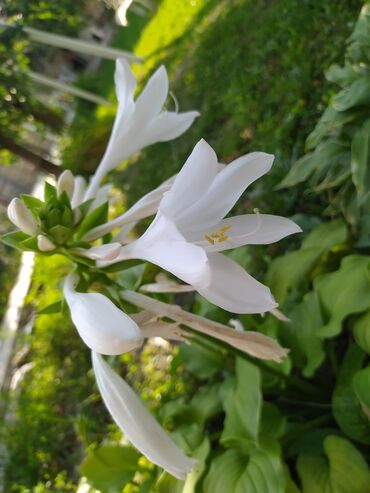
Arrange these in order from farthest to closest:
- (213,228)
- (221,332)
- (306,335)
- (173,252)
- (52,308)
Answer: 1. (306,335)
2. (52,308)
3. (221,332)
4. (213,228)
5. (173,252)

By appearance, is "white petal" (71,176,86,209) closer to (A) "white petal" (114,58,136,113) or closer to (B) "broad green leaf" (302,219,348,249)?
(A) "white petal" (114,58,136,113)

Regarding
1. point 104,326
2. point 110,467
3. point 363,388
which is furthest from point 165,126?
point 110,467

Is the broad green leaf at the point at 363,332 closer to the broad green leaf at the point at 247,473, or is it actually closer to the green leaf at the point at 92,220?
the broad green leaf at the point at 247,473

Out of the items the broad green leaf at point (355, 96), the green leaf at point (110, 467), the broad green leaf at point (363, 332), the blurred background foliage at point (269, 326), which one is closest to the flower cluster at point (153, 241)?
the blurred background foliage at point (269, 326)

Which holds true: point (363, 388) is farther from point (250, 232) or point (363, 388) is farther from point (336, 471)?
point (250, 232)

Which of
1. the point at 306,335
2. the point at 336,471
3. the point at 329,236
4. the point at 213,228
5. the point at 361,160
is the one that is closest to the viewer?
the point at 213,228

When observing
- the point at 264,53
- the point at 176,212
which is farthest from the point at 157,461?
the point at 264,53

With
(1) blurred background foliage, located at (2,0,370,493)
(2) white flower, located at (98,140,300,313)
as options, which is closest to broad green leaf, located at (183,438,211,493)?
(1) blurred background foliage, located at (2,0,370,493)
